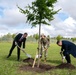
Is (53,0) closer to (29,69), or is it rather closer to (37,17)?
(37,17)

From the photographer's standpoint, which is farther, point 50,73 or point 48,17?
point 48,17

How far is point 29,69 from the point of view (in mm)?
13219

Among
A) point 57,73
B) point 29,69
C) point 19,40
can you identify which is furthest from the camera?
point 19,40

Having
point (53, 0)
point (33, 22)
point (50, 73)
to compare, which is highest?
point (53, 0)

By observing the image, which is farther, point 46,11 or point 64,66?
point 46,11

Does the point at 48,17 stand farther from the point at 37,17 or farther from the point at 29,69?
the point at 29,69

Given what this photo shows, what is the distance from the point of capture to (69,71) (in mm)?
12281

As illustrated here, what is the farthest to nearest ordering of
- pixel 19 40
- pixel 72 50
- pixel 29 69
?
pixel 19 40, pixel 72 50, pixel 29 69

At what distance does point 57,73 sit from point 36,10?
188 inches

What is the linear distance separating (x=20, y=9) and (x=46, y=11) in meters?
1.73

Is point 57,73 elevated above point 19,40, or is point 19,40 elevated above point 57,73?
point 19,40

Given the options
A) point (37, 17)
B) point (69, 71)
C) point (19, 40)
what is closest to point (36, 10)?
point (37, 17)

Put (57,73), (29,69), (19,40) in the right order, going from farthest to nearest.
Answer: (19,40)
(29,69)
(57,73)

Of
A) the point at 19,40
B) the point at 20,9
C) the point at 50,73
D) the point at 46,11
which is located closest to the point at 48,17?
the point at 46,11
